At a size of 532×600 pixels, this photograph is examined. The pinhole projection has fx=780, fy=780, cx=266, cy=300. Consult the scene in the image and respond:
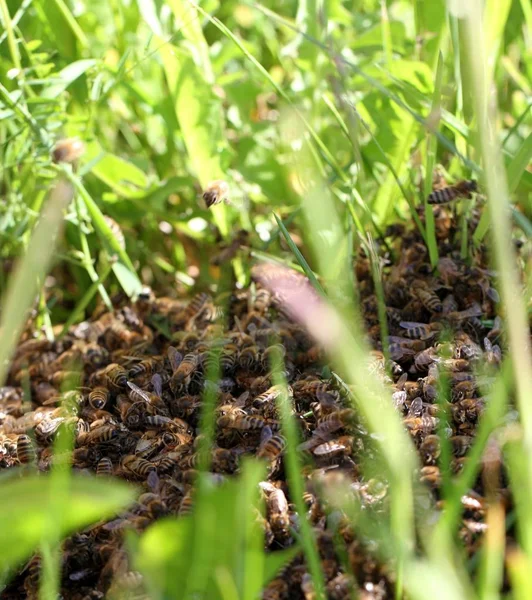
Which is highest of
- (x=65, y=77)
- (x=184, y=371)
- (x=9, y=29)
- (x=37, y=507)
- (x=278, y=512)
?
(x=9, y=29)

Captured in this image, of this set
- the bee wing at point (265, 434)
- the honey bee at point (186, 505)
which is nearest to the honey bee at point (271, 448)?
the bee wing at point (265, 434)

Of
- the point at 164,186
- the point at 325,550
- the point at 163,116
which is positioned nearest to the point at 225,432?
the point at 325,550

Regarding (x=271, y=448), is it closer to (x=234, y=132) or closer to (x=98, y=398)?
(x=98, y=398)

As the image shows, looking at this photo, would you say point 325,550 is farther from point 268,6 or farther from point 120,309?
point 268,6

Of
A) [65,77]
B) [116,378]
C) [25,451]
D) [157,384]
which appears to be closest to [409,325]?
[157,384]

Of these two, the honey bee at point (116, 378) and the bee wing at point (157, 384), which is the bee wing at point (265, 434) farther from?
the honey bee at point (116, 378)

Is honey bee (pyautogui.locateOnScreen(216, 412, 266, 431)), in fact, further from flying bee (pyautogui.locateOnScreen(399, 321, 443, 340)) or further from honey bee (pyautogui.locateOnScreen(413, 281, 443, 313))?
honey bee (pyautogui.locateOnScreen(413, 281, 443, 313))
